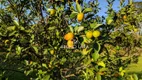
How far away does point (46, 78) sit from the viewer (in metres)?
3.25

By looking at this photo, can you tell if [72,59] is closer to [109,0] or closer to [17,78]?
[109,0]

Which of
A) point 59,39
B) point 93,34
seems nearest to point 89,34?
point 93,34

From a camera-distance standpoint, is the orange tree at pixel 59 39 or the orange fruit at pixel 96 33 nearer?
the orange fruit at pixel 96 33

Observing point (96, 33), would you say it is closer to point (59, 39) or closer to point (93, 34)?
point (93, 34)

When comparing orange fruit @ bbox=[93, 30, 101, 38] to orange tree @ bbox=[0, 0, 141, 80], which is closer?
orange fruit @ bbox=[93, 30, 101, 38]

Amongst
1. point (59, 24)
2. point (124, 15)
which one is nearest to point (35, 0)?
point (59, 24)

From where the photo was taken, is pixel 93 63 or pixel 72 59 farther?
pixel 72 59

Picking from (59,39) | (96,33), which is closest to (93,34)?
(96,33)

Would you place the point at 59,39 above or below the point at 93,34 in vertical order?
above

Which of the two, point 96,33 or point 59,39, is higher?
point 59,39

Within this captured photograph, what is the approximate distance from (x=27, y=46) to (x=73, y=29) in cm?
111

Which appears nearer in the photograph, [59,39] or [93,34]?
[93,34]

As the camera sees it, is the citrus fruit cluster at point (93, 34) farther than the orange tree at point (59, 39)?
No

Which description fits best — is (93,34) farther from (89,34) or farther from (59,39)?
(59,39)
